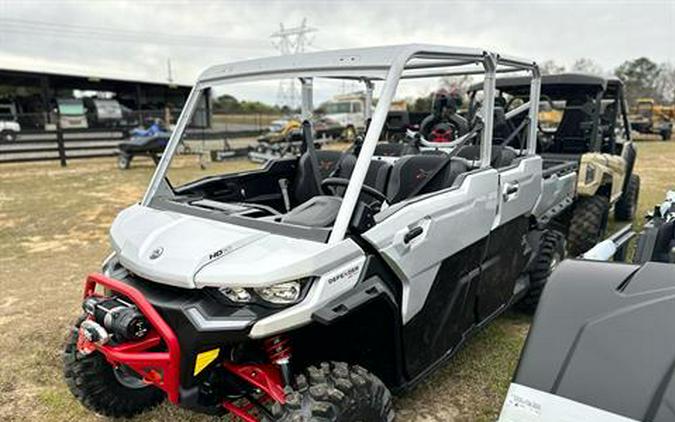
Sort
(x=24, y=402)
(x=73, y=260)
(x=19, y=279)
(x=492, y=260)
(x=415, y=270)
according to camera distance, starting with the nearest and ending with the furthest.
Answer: (x=415, y=270)
(x=24, y=402)
(x=492, y=260)
(x=19, y=279)
(x=73, y=260)

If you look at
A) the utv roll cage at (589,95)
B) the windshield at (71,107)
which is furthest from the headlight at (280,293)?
the windshield at (71,107)

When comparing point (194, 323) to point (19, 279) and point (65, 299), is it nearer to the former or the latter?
point (65, 299)

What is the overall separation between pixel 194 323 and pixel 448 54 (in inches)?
70.9

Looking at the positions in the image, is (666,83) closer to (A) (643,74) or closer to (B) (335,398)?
(A) (643,74)

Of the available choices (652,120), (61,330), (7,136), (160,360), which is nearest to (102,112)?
(7,136)

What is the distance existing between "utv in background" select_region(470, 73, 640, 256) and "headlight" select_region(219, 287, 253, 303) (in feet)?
12.7

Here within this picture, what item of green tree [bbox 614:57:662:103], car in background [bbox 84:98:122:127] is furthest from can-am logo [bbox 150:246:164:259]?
green tree [bbox 614:57:662:103]

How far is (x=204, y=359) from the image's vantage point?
185cm

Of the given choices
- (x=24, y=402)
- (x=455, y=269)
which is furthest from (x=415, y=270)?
(x=24, y=402)

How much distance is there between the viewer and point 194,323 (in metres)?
1.82

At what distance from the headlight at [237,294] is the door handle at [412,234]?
78cm

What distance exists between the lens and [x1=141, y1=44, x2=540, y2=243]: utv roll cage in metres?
2.19

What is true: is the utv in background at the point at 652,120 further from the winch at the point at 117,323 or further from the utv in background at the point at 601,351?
the winch at the point at 117,323

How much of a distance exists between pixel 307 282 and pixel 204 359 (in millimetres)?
467
